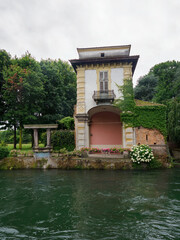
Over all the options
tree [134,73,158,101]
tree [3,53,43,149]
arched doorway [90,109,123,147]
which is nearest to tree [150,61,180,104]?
tree [134,73,158,101]

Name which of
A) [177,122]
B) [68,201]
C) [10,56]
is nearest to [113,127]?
[177,122]

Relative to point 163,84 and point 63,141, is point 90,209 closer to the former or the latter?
point 63,141

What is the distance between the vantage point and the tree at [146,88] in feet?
100

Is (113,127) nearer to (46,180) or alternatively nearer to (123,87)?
(123,87)

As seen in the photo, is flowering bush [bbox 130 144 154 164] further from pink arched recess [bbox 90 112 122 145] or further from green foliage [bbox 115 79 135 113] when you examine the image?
pink arched recess [bbox 90 112 122 145]

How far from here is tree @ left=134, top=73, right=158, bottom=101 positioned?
30578mm

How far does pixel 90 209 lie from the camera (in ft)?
19.1

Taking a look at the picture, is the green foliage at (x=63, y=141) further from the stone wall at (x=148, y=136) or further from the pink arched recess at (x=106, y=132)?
the stone wall at (x=148, y=136)

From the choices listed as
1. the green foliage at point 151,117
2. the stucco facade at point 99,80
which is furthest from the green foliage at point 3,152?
the green foliage at point 151,117

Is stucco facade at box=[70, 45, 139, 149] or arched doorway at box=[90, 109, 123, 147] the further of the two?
arched doorway at box=[90, 109, 123, 147]

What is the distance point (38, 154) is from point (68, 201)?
7895mm

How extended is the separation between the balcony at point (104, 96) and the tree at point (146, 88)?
1667 centimetres

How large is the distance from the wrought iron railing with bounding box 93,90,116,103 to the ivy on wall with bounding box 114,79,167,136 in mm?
656

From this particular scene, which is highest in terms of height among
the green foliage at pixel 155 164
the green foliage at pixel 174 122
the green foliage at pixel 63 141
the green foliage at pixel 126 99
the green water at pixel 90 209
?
the green foliage at pixel 126 99
